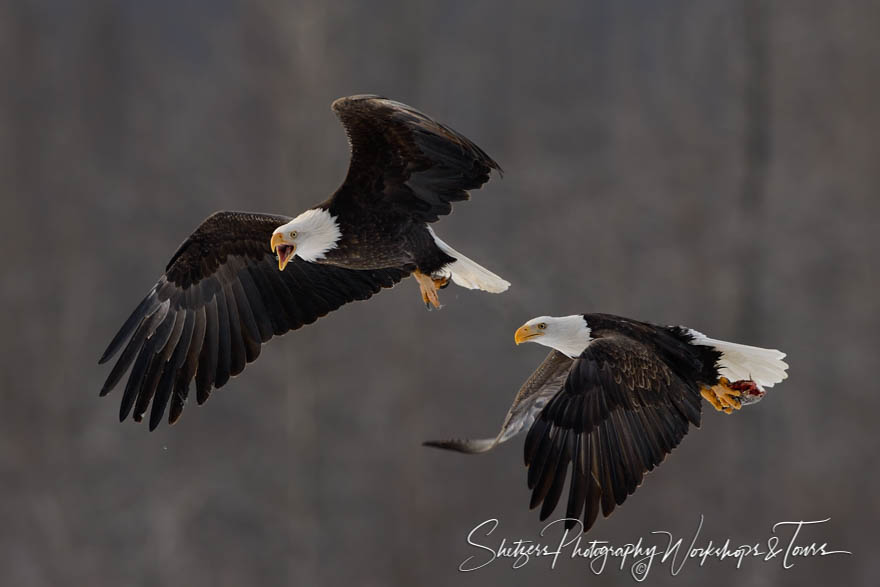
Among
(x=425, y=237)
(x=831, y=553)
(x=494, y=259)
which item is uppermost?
(x=425, y=237)

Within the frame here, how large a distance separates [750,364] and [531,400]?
0.86 meters

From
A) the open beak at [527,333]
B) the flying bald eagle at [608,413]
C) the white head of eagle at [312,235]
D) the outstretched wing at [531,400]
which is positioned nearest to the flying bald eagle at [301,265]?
the white head of eagle at [312,235]

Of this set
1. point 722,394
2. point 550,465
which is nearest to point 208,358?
point 550,465

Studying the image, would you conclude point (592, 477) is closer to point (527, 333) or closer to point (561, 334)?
point (561, 334)

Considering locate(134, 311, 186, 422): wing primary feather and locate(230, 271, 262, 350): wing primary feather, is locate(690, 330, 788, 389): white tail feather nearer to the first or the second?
locate(230, 271, 262, 350): wing primary feather

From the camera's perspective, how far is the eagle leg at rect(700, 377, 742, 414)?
5.34 metres

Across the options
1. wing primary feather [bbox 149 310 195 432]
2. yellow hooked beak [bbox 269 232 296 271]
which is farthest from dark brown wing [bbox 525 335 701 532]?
wing primary feather [bbox 149 310 195 432]

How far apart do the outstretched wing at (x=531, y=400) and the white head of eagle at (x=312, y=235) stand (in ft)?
2.73

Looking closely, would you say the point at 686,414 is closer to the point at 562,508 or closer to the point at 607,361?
the point at 607,361

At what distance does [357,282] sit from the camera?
5.96 metres

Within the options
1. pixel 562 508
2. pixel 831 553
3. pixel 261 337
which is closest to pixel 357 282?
pixel 261 337

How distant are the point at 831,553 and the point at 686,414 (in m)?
7.26

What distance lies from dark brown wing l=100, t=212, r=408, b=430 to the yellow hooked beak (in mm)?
349

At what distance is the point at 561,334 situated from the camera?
17.5 feet
